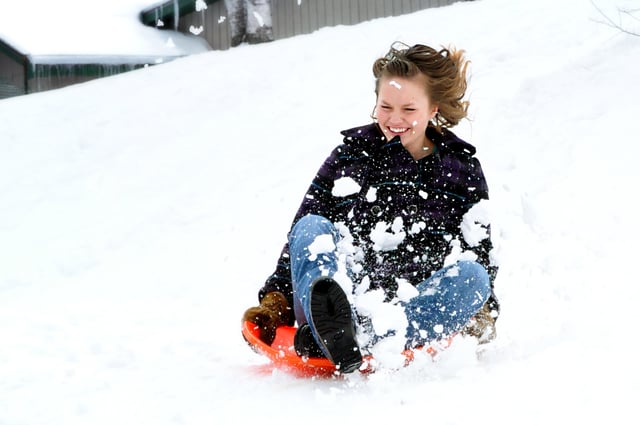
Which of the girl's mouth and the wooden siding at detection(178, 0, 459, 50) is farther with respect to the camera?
the wooden siding at detection(178, 0, 459, 50)

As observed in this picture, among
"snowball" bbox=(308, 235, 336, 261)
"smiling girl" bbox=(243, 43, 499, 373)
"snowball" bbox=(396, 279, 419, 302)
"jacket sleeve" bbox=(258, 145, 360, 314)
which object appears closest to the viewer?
"snowball" bbox=(308, 235, 336, 261)

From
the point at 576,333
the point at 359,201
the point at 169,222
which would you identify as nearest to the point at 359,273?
the point at 359,201

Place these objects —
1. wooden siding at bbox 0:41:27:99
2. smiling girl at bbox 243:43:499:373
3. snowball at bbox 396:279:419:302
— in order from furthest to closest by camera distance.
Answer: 1. wooden siding at bbox 0:41:27:99
2. smiling girl at bbox 243:43:499:373
3. snowball at bbox 396:279:419:302

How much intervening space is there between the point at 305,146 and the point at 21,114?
411 centimetres

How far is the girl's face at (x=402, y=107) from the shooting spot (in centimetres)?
245

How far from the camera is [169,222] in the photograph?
5.33m

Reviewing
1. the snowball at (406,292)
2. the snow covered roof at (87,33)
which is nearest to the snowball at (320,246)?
the snowball at (406,292)

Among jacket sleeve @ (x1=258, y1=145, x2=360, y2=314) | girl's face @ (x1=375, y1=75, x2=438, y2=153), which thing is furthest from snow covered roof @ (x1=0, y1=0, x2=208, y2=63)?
girl's face @ (x1=375, y1=75, x2=438, y2=153)

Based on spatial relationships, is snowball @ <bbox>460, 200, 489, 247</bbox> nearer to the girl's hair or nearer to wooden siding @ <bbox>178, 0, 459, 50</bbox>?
the girl's hair

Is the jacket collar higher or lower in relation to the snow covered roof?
higher

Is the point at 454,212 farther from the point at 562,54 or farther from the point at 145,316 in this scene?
the point at 562,54

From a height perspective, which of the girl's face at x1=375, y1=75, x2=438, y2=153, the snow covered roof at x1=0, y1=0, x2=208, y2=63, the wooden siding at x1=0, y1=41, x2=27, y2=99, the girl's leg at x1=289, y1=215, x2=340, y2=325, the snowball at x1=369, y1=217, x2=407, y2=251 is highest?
the girl's face at x1=375, y1=75, x2=438, y2=153

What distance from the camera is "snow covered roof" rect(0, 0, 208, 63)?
1357cm

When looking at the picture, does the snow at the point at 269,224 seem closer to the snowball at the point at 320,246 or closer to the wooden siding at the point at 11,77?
the snowball at the point at 320,246
